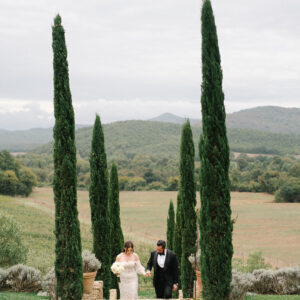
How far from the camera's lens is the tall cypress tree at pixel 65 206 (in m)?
10.7

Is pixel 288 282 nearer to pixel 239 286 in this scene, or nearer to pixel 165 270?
pixel 239 286

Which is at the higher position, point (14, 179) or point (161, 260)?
point (161, 260)

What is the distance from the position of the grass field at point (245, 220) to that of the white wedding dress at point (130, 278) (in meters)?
20.7

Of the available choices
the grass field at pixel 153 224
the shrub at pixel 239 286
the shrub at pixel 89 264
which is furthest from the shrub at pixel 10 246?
the shrub at pixel 239 286

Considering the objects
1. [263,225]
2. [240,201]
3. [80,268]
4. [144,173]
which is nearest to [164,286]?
[80,268]

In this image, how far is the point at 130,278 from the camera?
10188mm

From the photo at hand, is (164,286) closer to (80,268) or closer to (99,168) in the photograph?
(80,268)

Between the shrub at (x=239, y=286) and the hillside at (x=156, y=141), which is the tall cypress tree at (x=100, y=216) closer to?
the shrub at (x=239, y=286)

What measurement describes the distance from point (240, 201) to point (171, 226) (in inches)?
1824

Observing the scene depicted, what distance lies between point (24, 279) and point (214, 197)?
6.91 meters

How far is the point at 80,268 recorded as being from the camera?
10.9 m

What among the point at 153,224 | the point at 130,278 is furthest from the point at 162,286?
the point at 153,224

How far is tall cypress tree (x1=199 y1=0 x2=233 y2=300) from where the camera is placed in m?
9.90

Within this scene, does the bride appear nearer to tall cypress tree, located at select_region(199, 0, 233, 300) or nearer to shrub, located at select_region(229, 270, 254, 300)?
tall cypress tree, located at select_region(199, 0, 233, 300)
